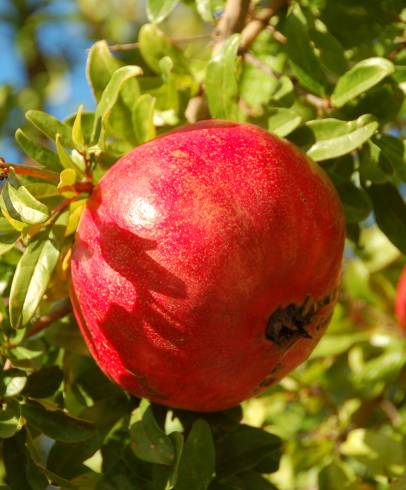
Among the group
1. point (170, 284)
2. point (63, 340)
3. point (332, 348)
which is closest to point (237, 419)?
point (63, 340)

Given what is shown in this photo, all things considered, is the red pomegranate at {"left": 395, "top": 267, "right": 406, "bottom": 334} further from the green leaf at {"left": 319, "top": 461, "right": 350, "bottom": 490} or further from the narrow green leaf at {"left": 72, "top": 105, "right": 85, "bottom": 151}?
the narrow green leaf at {"left": 72, "top": 105, "right": 85, "bottom": 151}

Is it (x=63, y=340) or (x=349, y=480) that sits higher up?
(x=63, y=340)

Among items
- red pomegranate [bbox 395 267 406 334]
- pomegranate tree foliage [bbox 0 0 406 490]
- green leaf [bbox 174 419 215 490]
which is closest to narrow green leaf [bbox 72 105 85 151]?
pomegranate tree foliage [bbox 0 0 406 490]

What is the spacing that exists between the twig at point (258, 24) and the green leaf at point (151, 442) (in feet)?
2.55

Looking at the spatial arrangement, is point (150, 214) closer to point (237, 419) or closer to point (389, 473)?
point (237, 419)

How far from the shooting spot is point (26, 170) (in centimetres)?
138

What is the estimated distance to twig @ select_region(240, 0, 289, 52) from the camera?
173 centimetres

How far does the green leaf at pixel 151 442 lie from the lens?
1360mm

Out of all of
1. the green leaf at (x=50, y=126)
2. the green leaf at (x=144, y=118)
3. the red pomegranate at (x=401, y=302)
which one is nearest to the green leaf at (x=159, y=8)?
the green leaf at (x=144, y=118)

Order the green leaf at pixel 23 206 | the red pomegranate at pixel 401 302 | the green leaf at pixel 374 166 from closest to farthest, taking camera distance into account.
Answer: the green leaf at pixel 23 206
the green leaf at pixel 374 166
the red pomegranate at pixel 401 302

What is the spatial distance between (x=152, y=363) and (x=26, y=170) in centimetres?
36

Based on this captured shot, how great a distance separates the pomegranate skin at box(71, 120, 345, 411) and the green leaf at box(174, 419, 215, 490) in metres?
0.06

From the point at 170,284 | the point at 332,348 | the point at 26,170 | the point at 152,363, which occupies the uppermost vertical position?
the point at 26,170

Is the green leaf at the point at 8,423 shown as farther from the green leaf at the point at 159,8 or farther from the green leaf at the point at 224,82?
the green leaf at the point at 159,8
